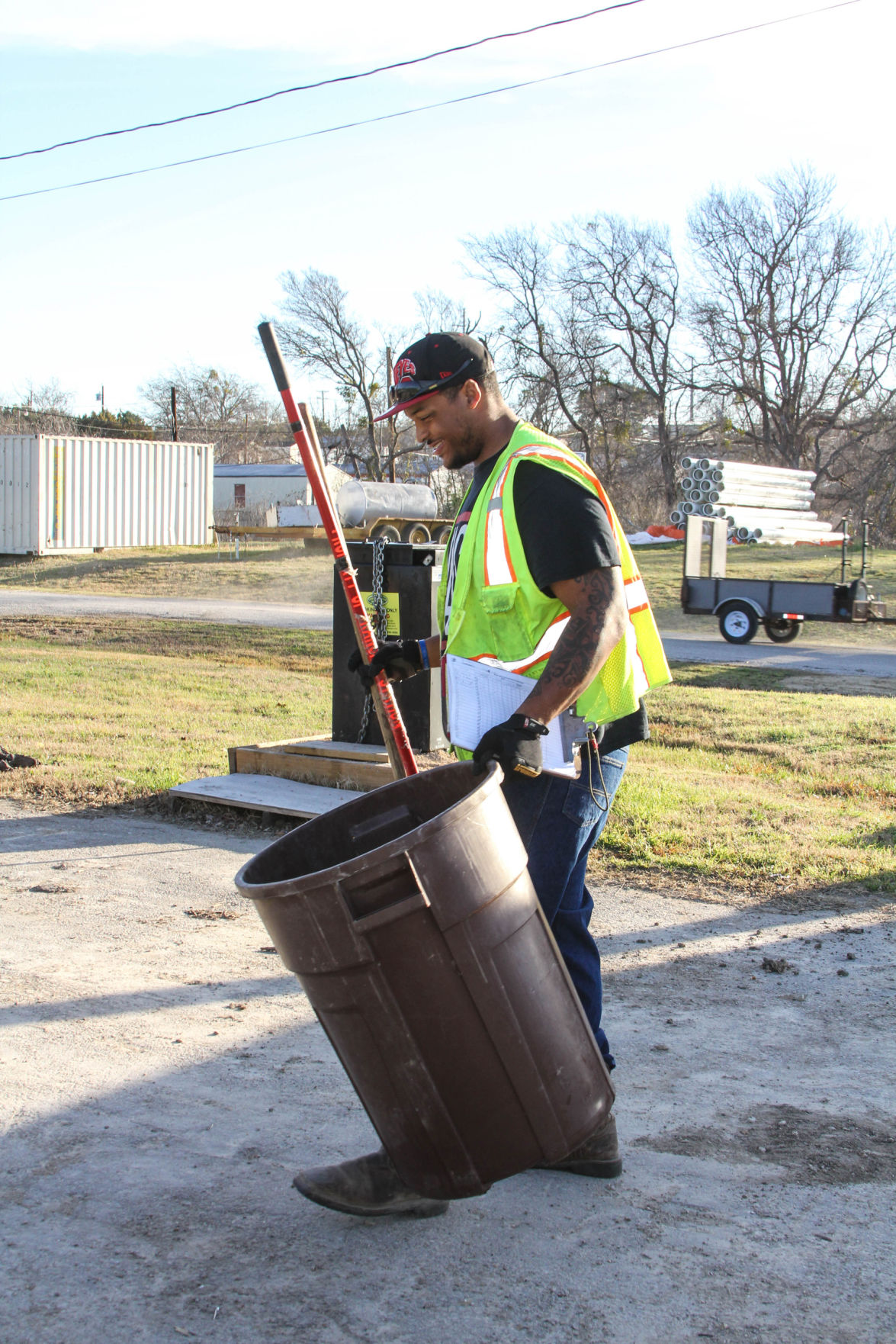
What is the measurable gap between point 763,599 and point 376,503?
11.2 m

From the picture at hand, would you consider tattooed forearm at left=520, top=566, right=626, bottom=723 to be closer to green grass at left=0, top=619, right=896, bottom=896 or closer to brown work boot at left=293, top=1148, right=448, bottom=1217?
brown work boot at left=293, top=1148, right=448, bottom=1217

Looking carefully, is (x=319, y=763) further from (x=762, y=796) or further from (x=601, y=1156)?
(x=601, y=1156)

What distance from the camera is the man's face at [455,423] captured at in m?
2.91

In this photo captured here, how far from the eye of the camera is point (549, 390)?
1869 inches

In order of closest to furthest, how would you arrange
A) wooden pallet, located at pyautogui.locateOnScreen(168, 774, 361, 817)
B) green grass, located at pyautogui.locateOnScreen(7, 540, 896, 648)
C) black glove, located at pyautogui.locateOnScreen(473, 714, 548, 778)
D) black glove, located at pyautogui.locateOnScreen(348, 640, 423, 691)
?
black glove, located at pyautogui.locateOnScreen(473, 714, 548, 778)
black glove, located at pyautogui.locateOnScreen(348, 640, 423, 691)
wooden pallet, located at pyautogui.locateOnScreen(168, 774, 361, 817)
green grass, located at pyautogui.locateOnScreen(7, 540, 896, 648)

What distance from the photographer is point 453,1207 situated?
108 inches

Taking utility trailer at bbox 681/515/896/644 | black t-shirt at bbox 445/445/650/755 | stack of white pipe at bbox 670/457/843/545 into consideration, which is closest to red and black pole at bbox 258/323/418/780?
black t-shirt at bbox 445/445/650/755

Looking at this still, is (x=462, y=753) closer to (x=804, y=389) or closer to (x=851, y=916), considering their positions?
(x=851, y=916)

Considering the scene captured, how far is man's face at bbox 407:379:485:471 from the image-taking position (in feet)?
9.53

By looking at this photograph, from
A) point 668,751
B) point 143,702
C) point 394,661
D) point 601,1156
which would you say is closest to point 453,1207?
point 601,1156

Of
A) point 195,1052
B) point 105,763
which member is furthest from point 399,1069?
point 105,763

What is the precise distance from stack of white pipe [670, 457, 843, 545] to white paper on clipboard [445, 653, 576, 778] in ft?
67.9

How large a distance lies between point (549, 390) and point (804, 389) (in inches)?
390

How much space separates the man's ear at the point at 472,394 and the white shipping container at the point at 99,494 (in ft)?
100
